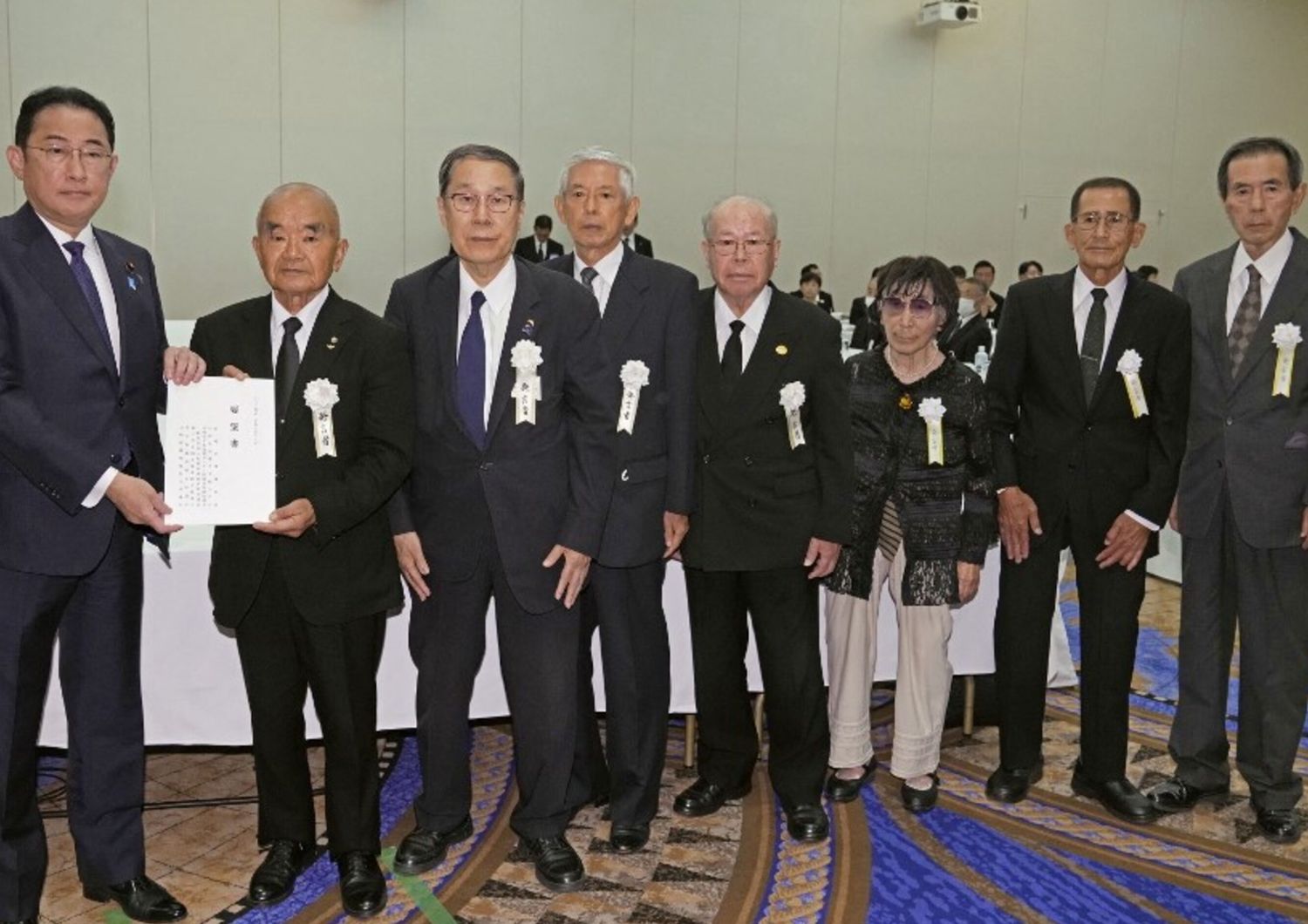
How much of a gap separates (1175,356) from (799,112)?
13221 mm

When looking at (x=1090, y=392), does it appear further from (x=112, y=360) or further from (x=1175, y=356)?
(x=112, y=360)

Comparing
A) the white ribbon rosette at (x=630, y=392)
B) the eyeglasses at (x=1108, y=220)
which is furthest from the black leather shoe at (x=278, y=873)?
the eyeglasses at (x=1108, y=220)

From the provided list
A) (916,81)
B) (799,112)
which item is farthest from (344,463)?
(916,81)

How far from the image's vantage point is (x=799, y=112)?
52.7 ft

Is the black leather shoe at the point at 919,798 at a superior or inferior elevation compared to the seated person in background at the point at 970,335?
inferior

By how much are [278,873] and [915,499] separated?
1.97 meters

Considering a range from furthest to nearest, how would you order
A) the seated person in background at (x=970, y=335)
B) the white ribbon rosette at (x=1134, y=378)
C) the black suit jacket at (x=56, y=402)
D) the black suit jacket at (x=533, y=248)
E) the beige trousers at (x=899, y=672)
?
the black suit jacket at (x=533, y=248) → the seated person in background at (x=970, y=335) → the beige trousers at (x=899, y=672) → the white ribbon rosette at (x=1134, y=378) → the black suit jacket at (x=56, y=402)

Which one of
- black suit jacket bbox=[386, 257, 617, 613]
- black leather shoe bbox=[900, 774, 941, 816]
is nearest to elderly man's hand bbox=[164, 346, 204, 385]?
black suit jacket bbox=[386, 257, 617, 613]

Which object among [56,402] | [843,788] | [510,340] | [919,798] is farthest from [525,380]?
[919,798]

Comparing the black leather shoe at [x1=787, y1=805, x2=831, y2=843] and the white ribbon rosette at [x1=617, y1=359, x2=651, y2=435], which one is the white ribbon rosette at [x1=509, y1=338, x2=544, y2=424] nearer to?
the white ribbon rosette at [x1=617, y1=359, x2=651, y2=435]

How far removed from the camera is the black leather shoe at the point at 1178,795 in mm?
3736

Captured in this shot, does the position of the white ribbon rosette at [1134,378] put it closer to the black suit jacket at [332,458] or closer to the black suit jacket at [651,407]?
the black suit jacket at [651,407]

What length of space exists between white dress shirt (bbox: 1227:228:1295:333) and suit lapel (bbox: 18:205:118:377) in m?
3.05

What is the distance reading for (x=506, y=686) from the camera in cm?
316
